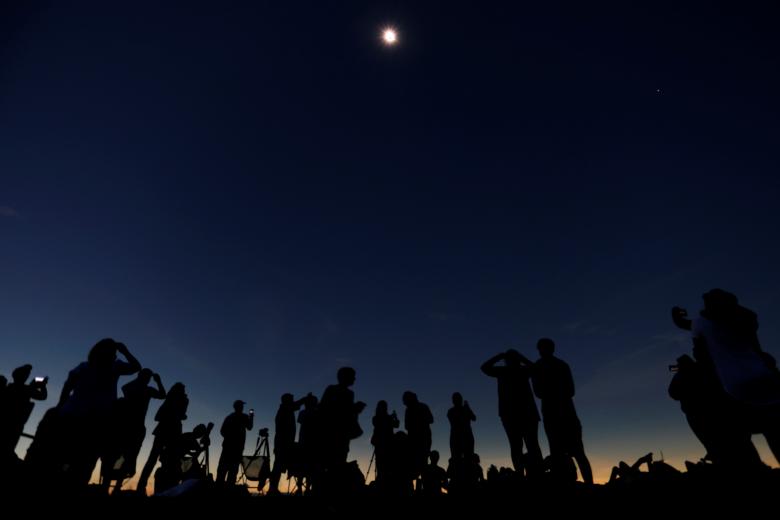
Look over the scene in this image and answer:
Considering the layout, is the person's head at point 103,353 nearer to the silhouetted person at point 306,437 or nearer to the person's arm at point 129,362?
the person's arm at point 129,362

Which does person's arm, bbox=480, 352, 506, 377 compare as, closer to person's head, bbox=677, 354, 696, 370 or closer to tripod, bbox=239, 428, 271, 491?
person's head, bbox=677, 354, 696, 370

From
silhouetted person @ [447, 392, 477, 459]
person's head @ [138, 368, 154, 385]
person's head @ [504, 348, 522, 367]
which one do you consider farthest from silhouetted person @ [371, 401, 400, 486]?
person's head @ [138, 368, 154, 385]

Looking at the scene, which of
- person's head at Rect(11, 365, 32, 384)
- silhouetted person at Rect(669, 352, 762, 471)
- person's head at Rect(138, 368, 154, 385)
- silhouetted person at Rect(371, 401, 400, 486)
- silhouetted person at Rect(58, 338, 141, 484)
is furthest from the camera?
silhouetted person at Rect(371, 401, 400, 486)

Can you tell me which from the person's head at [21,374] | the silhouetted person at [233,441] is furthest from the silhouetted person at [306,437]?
the person's head at [21,374]

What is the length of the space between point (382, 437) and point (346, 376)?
4.69 m

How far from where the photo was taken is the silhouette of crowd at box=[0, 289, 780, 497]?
3.32 meters

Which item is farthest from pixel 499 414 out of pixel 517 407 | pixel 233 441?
pixel 233 441

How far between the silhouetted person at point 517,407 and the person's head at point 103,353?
21.0 ft

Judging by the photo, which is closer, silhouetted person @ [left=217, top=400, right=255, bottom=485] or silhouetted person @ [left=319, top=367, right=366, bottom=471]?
silhouetted person @ [left=319, top=367, right=366, bottom=471]

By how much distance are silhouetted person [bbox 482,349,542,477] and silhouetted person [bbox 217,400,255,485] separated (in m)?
6.77

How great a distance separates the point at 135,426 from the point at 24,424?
1.70m

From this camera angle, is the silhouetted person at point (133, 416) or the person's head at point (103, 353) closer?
the person's head at point (103, 353)

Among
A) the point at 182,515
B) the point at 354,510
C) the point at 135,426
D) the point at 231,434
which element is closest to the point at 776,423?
the point at 354,510

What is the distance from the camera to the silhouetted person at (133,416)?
675 centimetres
